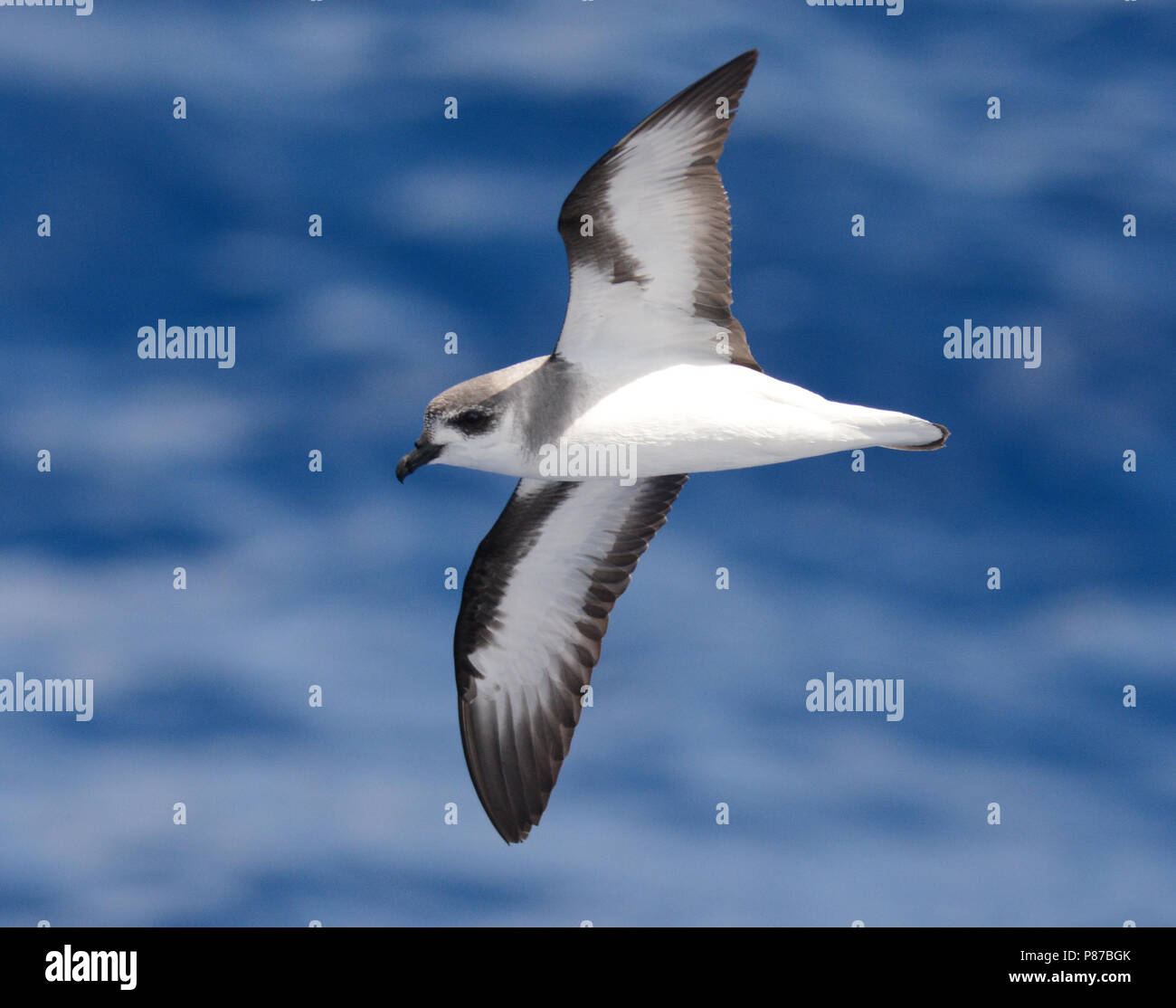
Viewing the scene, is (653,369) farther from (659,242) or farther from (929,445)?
(929,445)

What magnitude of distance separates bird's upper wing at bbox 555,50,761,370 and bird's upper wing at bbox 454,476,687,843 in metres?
1.89

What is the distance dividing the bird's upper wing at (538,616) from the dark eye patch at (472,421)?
193 cm

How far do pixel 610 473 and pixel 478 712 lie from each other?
317cm

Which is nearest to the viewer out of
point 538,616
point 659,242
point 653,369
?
point 659,242

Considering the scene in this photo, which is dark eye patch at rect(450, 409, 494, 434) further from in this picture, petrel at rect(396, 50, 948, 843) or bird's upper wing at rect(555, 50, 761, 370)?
bird's upper wing at rect(555, 50, 761, 370)

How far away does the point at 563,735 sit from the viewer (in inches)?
505

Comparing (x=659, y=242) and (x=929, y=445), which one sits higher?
(x=659, y=242)

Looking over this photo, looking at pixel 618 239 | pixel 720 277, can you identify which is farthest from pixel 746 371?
pixel 618 239

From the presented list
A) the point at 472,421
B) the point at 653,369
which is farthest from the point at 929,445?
the point at 472,421

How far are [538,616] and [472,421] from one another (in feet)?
9.03

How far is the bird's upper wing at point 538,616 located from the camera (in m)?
Result: 12.8

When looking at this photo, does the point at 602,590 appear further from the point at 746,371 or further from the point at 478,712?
the point at 746,371

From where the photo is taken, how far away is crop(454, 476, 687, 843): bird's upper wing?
12.8m

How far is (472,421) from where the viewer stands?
1089cm
